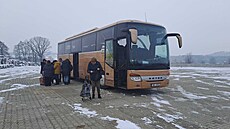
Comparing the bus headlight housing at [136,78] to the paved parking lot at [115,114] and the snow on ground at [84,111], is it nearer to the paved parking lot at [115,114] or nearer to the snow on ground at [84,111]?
the paved parking lot at [115,114]

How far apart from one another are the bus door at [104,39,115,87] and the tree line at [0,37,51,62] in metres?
86.5

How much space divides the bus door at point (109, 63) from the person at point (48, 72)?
4795mm

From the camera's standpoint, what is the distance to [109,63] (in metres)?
12.9

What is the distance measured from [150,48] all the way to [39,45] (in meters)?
94.0

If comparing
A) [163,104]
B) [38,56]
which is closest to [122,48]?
[163,104]

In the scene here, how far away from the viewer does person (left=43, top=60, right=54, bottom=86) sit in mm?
16297

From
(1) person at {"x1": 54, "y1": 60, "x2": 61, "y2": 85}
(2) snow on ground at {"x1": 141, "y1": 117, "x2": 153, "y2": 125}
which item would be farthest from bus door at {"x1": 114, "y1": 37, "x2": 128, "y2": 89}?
(1) person at {"x1": 54, "y1": 60, "x2": 61, "y2": 85}

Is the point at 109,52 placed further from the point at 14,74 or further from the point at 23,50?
the point at 23,50

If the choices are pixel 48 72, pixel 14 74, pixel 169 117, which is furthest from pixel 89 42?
pixel 14 74

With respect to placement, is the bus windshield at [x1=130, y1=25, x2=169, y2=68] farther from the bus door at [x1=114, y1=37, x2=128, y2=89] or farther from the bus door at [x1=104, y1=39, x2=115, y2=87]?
the bus door at [x1=104, y1=39, x2=115, y2=87]

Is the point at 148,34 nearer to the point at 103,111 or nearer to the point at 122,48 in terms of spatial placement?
the point at 122,48

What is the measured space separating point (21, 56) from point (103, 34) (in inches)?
3598

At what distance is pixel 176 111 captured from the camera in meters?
8.10

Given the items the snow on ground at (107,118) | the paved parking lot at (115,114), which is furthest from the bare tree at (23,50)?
the snow on ground at (107,118)
